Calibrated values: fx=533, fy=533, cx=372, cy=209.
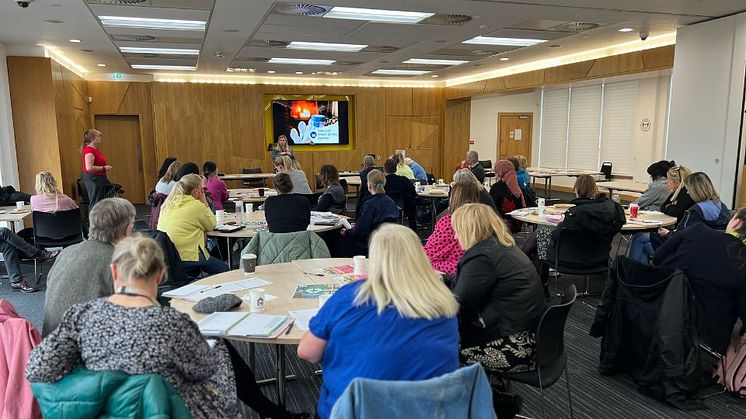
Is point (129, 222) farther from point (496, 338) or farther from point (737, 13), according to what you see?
point (737, 13)

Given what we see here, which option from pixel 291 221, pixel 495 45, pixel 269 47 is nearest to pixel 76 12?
pixel 269 47

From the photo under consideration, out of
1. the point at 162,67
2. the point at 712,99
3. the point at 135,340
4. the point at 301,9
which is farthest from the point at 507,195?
the point at 162,67

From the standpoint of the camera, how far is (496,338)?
271cm

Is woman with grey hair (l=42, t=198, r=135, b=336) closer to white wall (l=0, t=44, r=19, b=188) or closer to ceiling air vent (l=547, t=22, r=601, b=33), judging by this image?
ceiling air vent (l=547, t=22, r=601, b=33)

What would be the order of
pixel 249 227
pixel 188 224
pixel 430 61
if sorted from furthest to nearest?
pixel 430 61 < pixel 249 227 < pixel 188 224

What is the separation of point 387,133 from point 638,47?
729 cm

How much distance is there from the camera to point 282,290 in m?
3.00

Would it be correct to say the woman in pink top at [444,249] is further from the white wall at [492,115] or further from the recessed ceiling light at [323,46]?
the white wall at [492,115]

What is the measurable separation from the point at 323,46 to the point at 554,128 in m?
7.92

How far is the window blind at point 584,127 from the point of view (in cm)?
1314

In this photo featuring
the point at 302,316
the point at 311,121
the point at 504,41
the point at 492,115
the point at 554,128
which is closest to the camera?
the point at 302,316

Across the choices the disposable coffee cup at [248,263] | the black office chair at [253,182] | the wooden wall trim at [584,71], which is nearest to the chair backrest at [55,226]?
the disposable coffee cup at [248,263]

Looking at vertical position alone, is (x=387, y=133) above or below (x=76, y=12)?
below

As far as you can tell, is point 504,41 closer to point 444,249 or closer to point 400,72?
point 400,72
